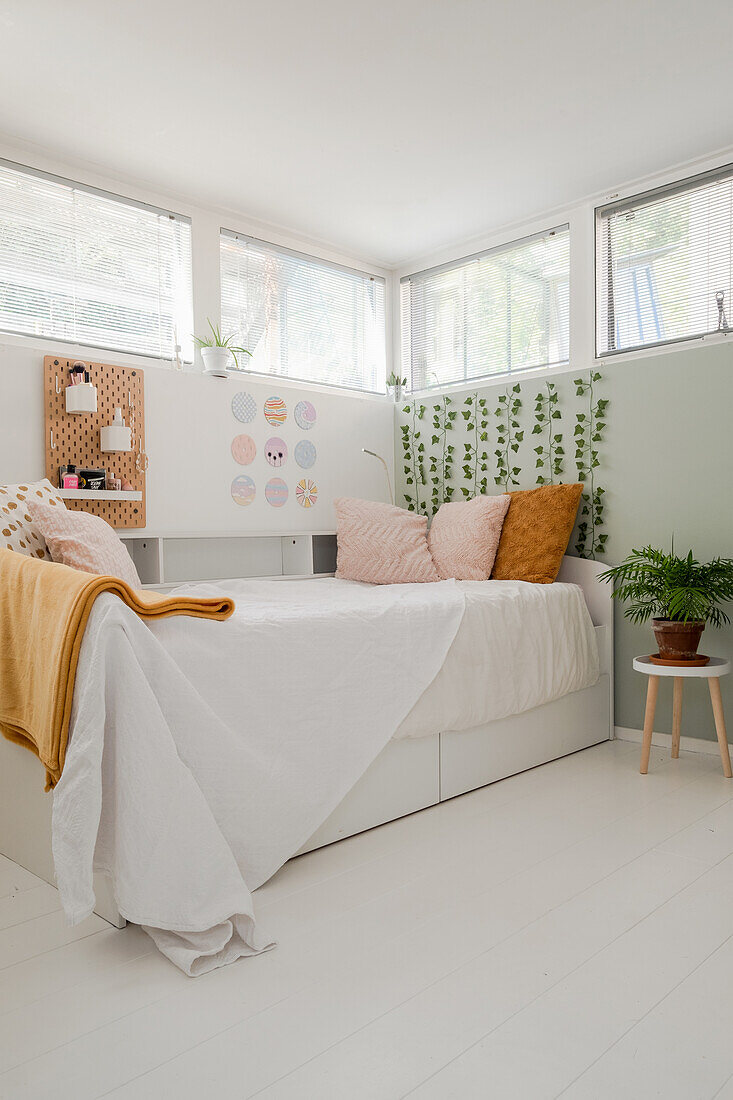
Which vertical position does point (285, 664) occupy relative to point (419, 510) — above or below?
below

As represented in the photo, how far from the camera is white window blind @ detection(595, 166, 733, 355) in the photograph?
3.20m

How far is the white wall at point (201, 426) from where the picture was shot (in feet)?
9.32

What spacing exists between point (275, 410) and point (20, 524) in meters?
1.47

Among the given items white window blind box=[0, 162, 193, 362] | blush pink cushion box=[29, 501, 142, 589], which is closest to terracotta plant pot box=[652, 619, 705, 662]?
blush pink cushion box=[29, 501, 142, 589]

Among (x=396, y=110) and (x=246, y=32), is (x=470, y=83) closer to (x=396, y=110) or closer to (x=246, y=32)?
(x=396, y=110)

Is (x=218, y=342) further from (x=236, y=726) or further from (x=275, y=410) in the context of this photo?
(x=236, y=726)

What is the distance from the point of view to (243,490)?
348cm

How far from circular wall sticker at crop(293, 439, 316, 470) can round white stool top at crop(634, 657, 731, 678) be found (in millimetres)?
1732

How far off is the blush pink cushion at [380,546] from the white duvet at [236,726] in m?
0.69

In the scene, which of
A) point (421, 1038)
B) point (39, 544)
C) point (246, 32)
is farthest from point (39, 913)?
point (246, 32)

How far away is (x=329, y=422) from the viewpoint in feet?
12.6

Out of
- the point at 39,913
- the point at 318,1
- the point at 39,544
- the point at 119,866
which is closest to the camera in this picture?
the point at 119,866

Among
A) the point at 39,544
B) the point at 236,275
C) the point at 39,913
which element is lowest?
the point at 39,913

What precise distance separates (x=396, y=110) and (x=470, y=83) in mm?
286
